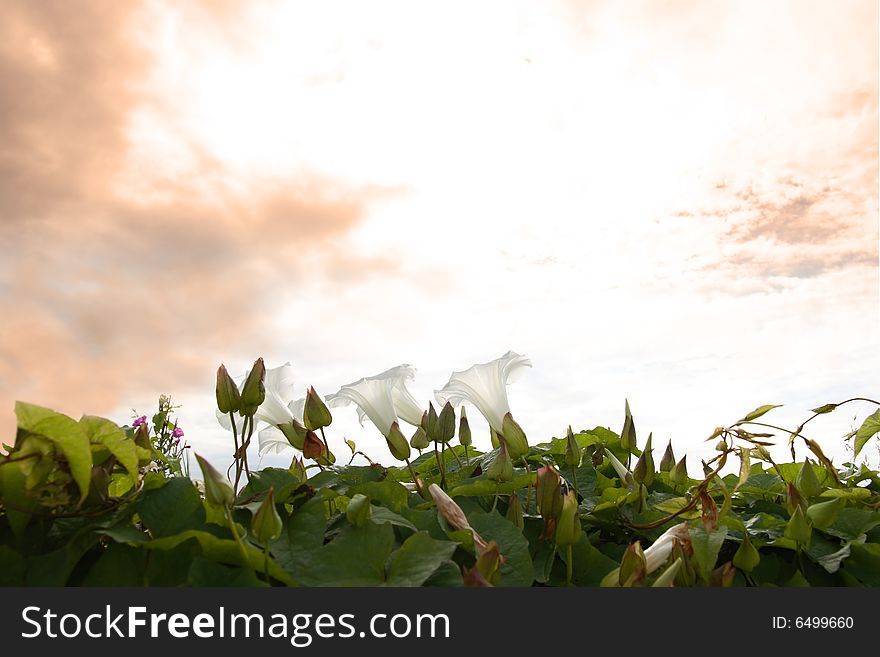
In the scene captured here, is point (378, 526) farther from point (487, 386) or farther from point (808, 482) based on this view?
point (808, 482)

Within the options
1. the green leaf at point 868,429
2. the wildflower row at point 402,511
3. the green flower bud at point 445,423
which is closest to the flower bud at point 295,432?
the wildflower row at point 402,511

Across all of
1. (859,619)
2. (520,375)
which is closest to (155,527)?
(520,375)

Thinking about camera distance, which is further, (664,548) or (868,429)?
(868,429)

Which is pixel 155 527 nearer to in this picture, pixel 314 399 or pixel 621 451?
pixel 314 399

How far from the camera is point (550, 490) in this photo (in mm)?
1519

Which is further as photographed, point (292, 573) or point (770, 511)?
point (770, 511)

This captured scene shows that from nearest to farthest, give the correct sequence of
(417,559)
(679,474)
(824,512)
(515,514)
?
1. (417,559)
2. (515,514)
3. (824,512)
4. (679,474)

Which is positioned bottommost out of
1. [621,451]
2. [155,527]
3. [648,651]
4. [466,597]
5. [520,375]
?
[648,651]

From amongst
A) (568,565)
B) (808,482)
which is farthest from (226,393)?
(808,482)

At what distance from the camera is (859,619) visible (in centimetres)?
135

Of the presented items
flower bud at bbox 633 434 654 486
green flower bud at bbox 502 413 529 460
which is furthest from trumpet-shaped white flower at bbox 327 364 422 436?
flower bud at bbox 633 434 654 486

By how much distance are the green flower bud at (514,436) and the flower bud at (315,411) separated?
47cm

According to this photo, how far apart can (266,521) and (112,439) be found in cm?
33

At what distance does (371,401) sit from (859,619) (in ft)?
4.02
